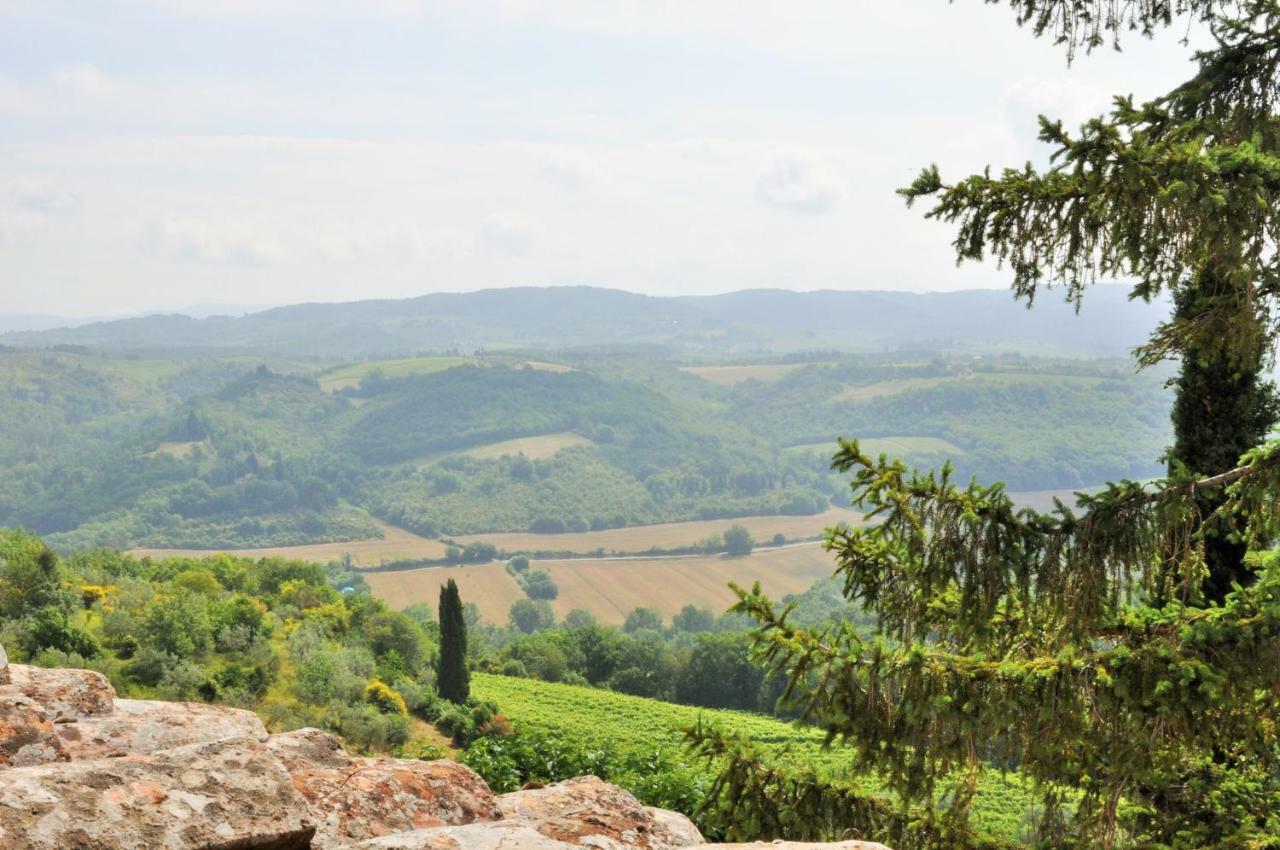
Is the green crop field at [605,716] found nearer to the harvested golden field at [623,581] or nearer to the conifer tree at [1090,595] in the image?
the conifer tree at [1090,595]

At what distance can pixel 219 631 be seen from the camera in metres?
45.9

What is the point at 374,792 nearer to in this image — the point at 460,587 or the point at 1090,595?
the point at 1090,595

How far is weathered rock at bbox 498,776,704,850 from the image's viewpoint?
4297 millimetres

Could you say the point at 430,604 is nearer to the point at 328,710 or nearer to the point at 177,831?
the point at 328,710

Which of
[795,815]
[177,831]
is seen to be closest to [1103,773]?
[795,815]

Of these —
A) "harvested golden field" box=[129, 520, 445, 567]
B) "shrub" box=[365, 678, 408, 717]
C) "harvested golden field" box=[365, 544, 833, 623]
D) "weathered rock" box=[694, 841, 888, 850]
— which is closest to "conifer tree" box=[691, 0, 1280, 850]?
"weathered rock" box=[694, 841, 888, 850]

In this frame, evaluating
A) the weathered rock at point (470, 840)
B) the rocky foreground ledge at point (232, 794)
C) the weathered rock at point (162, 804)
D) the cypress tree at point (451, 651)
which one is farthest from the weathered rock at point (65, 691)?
the cypress tree at point (451, 651)

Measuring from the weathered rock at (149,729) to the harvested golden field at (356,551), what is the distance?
16782 centimetres

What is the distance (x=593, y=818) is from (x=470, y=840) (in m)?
0.89

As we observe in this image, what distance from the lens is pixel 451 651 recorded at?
51906mm

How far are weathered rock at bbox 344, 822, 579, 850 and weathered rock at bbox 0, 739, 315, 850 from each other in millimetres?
365

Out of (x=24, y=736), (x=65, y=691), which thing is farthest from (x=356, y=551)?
(x=24, y=736)

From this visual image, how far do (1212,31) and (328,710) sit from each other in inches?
1634

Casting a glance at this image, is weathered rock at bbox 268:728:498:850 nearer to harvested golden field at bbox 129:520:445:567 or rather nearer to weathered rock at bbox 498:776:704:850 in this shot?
weathered rock at bbox 498:776:704:850
